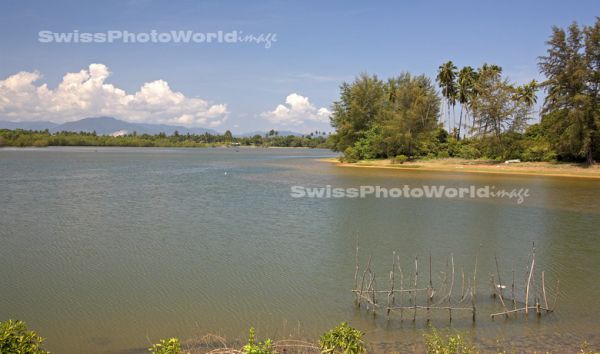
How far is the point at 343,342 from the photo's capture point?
740 cm

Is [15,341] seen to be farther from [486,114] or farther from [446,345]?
[486,114]

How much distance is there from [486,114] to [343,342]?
202 feet

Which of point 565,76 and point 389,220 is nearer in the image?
point 389,220

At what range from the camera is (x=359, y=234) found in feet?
66.5

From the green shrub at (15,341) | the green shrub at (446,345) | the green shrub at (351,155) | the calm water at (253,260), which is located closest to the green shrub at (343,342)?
the green shrub at (446,345)

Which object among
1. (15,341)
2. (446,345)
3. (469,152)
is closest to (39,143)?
(469,152)

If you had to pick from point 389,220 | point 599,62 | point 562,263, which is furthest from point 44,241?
point 599,62

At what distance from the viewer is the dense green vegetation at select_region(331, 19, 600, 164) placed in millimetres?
51781

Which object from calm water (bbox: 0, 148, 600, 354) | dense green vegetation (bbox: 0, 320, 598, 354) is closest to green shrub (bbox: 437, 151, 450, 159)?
calm water (bbox: 0, 148, 600, 354)

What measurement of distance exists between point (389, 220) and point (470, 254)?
7438 mm

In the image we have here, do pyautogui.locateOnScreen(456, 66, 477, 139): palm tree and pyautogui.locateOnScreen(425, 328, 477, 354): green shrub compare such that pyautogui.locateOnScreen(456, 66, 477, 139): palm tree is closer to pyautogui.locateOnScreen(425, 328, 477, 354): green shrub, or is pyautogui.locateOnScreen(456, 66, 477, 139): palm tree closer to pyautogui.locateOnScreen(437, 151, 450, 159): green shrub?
pyautogui.locateOnScreen(437, 151, 450, 159): green shrub

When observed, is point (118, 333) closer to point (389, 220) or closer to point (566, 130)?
point (389, 220)

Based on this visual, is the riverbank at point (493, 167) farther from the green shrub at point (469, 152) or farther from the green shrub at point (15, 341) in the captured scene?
the green shrub at point (15, 341)

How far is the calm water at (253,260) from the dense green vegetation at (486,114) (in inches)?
1032
